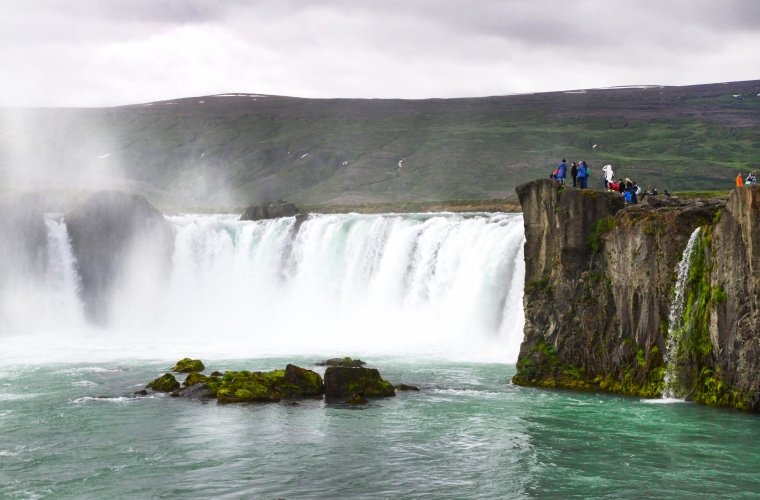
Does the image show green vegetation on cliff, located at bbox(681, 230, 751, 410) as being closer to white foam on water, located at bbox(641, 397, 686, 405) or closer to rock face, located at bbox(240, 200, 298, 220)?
white foam on water, located at bbox(641, 397, 686, 405)

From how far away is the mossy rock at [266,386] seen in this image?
115ft

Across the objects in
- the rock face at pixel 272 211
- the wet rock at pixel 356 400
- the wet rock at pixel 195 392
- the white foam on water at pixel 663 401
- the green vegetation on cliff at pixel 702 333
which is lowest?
the white foam on water at pixel 663 401

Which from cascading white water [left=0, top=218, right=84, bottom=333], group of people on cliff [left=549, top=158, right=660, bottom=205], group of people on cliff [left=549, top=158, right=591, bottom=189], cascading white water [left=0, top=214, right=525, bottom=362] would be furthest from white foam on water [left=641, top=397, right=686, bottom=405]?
cascading white water [left=0, top=218, right=84, bottom=333]

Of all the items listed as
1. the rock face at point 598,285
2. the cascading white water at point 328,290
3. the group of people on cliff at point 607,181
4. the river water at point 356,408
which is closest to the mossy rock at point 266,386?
the river water at point 356,408

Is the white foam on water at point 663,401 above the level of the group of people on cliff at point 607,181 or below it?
below

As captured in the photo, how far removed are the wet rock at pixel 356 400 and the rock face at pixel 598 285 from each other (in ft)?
24.5

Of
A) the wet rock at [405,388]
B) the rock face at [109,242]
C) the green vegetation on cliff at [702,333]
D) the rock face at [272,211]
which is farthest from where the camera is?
the rock face at [272,211]

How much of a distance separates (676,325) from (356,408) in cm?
1243

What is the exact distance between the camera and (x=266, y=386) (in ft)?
118

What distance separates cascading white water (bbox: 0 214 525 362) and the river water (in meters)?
0.17

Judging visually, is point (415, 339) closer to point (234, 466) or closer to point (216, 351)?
point (216, 351)

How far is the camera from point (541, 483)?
23812 mm

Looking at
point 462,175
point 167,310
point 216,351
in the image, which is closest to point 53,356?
point 216,351

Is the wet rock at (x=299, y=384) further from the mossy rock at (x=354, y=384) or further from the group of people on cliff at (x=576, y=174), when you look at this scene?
the group of people on cliff at (x=576, y=174)
